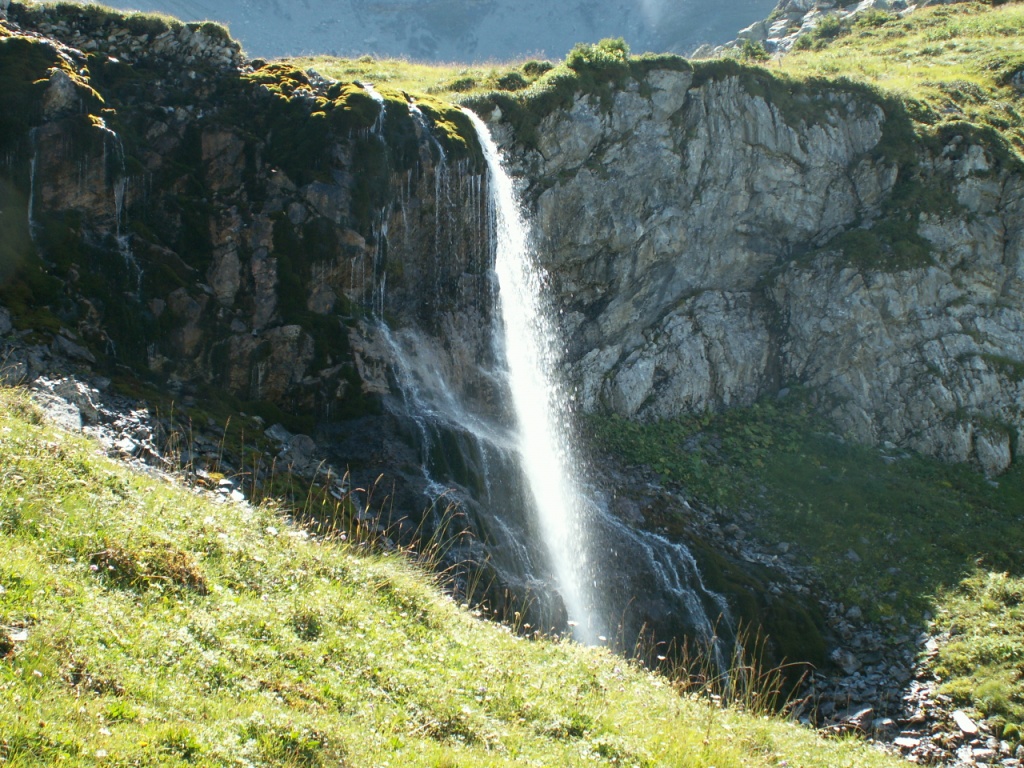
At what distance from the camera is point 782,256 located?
850 inches

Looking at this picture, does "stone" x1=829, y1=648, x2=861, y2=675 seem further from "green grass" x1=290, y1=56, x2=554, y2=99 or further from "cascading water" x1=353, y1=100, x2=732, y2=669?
"green grass" x1=290, y1=56, x2=554, y2=99

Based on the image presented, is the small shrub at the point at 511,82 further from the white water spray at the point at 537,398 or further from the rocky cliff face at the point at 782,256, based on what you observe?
the white water spray at the point at 537,398

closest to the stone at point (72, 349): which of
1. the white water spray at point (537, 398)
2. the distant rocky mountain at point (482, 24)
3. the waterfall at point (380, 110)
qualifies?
the waterfall at point (380, 110)

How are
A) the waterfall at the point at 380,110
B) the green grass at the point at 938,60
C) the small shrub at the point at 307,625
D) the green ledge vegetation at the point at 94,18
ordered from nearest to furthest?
the small shrub at the point at 307,625, the green ledge vegetation at the point at 94,18, the waterfall at the point at 380,110, the green grass at the point at 938,60

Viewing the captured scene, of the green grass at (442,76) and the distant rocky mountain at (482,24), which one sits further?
the distant rocky mountain at (482,24)

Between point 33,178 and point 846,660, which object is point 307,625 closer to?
point 846,660

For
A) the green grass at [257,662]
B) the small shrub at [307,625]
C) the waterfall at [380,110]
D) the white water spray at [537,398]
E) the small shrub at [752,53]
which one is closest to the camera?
the green grass at [257,662]

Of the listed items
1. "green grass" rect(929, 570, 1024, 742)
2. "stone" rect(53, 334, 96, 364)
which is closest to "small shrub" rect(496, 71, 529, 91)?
"stone" rect(53, 334, 96, 364)

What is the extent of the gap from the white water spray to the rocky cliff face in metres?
0.96

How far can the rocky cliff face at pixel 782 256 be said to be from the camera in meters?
19.1

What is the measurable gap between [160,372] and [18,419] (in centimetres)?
520

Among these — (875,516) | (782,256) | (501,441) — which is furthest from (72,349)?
(782,256)

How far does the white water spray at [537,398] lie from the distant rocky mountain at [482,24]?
59347mm

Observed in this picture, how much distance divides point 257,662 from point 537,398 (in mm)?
12911
